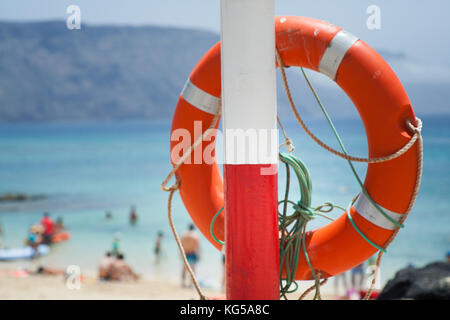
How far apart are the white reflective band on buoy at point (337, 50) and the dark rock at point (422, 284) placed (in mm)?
1557

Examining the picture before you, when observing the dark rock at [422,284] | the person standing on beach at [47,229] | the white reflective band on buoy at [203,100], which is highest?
the white reflective band on buoy at [203,100]

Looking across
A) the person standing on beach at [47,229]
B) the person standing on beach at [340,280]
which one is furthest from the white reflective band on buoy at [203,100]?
the person standing on beach at [47,229]

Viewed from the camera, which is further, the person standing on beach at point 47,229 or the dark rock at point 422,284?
the person standing on beach at point 47,229

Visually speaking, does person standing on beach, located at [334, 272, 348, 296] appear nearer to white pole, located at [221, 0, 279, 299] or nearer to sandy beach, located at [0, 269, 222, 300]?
sandy beach, located at [0, 269, 222, 300]

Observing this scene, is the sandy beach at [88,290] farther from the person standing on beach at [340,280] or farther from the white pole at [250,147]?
the white pole at [250,147]

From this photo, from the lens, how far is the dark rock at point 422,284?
128 inches

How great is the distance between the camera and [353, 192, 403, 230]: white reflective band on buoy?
2.36 m

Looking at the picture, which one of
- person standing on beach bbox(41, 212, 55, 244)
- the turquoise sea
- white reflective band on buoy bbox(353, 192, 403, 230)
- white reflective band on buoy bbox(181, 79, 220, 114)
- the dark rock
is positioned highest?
white reflective band on buoy bbox(181, 79, 220, 114)

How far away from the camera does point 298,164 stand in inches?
102

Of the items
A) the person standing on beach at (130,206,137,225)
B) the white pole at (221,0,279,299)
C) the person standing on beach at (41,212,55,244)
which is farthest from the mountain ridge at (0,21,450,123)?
the white pole at (221,0,279,299)

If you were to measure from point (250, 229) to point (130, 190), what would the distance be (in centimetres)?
1919

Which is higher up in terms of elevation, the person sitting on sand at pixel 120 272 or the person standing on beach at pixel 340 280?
the person sitting on sand at pixel 120 272

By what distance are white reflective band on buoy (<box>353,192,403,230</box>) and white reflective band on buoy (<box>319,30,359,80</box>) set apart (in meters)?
0.54
